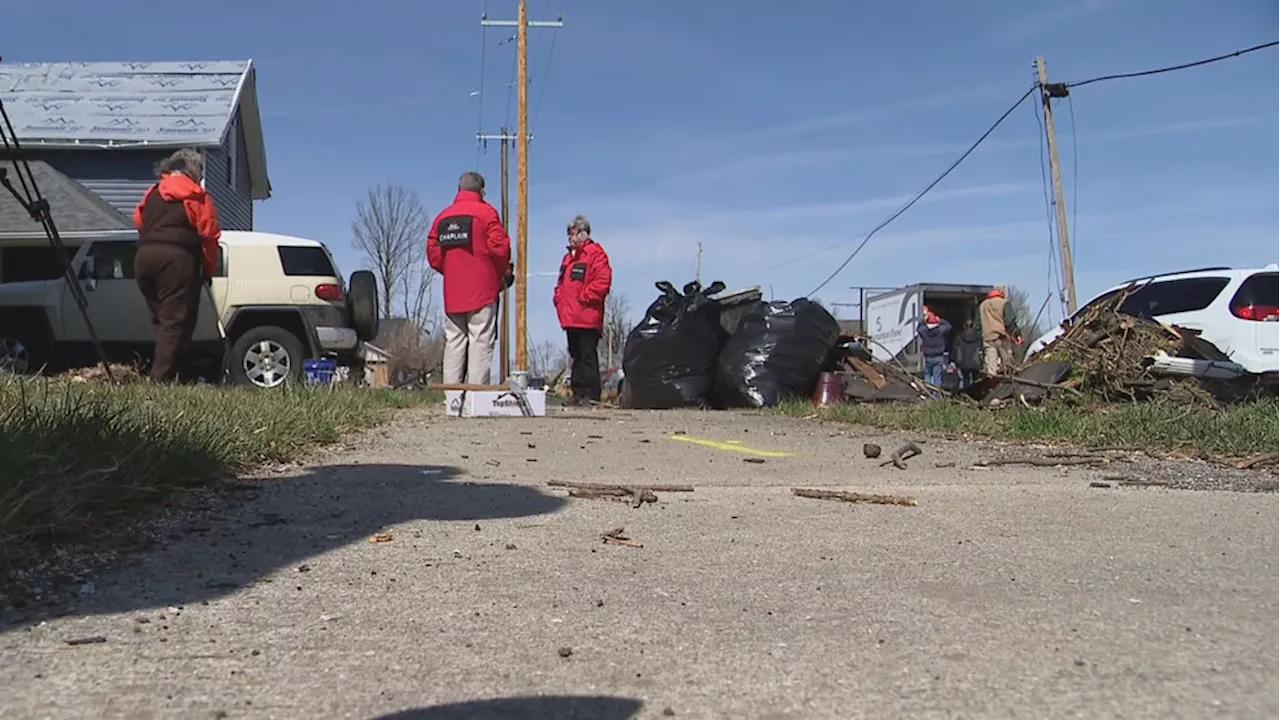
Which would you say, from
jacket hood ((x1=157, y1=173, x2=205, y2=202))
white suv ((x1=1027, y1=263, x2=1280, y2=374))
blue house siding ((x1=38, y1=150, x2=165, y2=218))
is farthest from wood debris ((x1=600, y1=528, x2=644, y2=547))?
blue house siding ((x1=38, y1=150, x2=165, y2=218))

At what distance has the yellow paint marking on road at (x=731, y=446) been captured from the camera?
610cm

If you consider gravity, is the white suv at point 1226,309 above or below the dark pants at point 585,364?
above

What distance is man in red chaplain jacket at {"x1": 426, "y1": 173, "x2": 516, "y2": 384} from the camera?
352 inches

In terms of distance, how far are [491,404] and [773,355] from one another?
3.55 metres

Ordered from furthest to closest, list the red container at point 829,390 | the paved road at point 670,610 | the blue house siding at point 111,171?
1. the blue house siding at point 111,171
2. the red container at point 829,390
3. the paved road at point 670,610

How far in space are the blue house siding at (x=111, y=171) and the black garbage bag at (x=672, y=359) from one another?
40.5ft

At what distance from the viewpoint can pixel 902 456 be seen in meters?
5.82

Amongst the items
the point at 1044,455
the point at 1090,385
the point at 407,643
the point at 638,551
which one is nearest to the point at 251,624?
the point at 407,643

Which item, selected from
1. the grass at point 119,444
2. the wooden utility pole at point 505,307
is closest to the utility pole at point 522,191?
the wooden utility pole at point 505,307

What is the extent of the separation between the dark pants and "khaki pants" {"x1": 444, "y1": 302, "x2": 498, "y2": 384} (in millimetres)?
2048

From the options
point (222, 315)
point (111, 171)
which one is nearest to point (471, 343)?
point (222, 315)

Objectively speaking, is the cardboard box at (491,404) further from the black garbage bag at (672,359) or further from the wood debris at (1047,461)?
the wood debris at (1047,461)

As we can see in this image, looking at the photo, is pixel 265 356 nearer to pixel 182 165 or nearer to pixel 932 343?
pixel 182 165

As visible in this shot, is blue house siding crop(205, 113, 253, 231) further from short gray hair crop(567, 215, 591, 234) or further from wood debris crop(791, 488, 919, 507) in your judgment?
wood debris crop(791, 488, 919, 507)
